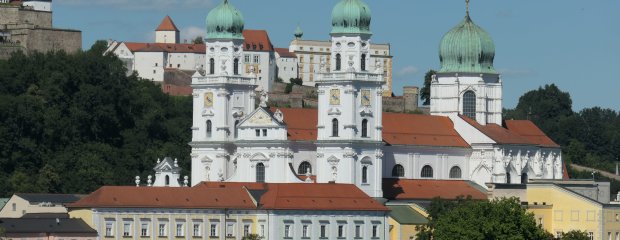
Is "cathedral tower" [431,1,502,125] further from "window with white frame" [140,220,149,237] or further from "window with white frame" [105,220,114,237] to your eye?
"window with white frame" [105,220,114,237]

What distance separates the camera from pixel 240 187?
351 ft

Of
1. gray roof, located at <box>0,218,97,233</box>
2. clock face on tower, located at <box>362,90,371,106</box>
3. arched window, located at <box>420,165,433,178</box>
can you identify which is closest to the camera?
gray roof, located at <box>0,218,97,233</box>

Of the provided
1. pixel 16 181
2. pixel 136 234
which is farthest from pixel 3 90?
pixel 136 234

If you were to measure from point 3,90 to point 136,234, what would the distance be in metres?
45.1

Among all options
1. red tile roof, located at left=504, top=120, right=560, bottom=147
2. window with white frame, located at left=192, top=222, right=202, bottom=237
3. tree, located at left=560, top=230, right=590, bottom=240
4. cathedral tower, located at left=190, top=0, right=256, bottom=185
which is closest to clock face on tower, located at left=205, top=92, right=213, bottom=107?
cathedral tower, located at left=190, top=0, right=256, bottom=185

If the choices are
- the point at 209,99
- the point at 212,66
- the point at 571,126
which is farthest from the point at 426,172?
the point at 571,126

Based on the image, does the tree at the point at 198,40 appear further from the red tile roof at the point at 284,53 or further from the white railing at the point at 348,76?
the white railing at the point at 348,76

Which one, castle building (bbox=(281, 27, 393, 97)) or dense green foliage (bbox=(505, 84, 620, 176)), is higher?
castle building (bbox=(281, 27, 393, 97))

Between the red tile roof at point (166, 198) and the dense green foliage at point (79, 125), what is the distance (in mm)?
21167

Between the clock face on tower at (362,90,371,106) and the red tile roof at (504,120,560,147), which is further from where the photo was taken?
the red tile roof at (504,120,560,147)

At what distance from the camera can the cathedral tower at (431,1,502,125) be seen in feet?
413

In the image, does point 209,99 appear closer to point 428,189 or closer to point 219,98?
point 219,98

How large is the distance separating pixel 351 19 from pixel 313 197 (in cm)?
1233

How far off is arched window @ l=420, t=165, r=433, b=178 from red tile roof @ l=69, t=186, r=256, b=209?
678 inches
